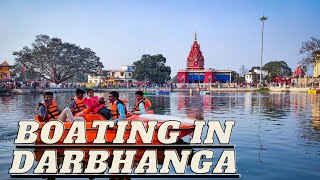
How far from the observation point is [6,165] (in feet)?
31.1

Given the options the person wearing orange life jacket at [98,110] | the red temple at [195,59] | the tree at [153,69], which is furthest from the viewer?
the red temple at [195,59]

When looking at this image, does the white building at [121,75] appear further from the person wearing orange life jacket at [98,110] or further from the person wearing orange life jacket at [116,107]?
the person wearing orange life jacket at [116,107]

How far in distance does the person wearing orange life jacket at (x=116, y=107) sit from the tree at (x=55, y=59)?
63576mm

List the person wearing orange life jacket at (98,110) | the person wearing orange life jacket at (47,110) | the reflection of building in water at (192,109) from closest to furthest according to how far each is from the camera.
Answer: the person wearing orange life jacket at (47,110) → the person wearing orange life jacket at (98,110) → the reflection of building in water at (192,109)

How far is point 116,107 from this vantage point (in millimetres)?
11477

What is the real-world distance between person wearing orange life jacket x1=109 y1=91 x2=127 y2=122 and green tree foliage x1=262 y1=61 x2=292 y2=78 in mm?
98888

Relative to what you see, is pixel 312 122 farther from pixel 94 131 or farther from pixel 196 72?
pixel 196 72

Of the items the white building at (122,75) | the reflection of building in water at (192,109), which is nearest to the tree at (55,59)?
the white building at (122,75)

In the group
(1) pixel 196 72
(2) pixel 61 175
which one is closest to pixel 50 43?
(1) pixel 196 72

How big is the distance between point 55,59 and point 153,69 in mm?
27565

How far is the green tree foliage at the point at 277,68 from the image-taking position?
106056mm

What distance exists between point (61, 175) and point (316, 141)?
984 cm

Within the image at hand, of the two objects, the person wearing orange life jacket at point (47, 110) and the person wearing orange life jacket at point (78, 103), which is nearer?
the person wearing orange life jacket at point (47, 110)

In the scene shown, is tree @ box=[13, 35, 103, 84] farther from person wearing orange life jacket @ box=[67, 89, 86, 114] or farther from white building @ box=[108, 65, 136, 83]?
person wearing orange life jacket @ box=[67, 89, 86, 114]
